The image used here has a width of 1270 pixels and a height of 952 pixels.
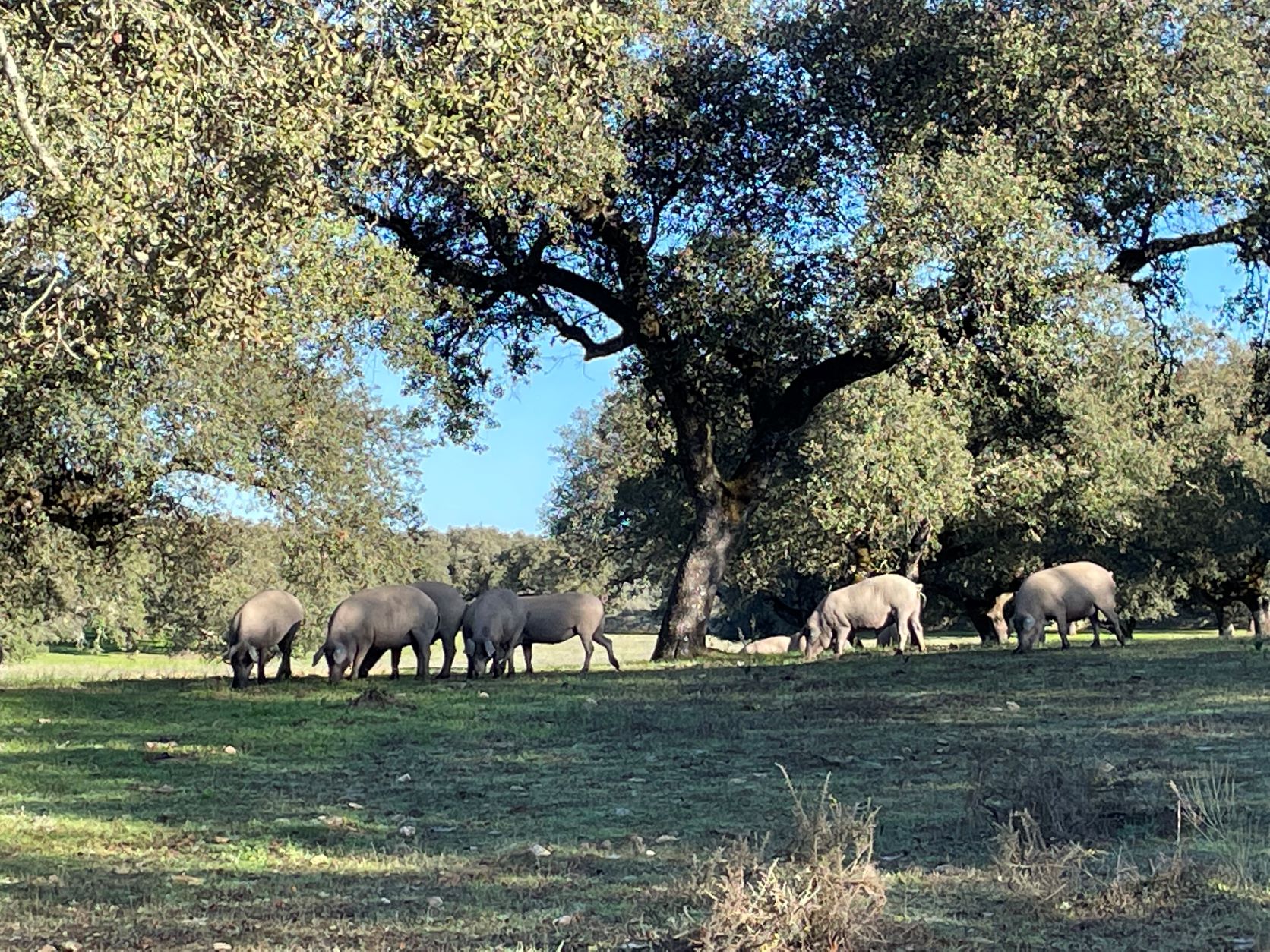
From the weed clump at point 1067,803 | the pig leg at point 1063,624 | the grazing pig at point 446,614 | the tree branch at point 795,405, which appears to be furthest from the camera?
the pig leg at point 1063,624

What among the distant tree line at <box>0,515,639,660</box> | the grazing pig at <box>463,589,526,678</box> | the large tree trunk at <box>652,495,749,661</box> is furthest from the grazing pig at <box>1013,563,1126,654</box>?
the distant tree line at <box>0,515,639,660</box>

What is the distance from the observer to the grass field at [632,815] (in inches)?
242

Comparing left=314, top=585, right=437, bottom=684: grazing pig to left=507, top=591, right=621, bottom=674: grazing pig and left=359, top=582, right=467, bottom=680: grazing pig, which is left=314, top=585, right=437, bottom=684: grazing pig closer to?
left=359, top=582, right=467, bottom=680: grazing pig

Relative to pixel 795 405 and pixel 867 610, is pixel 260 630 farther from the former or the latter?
pixel 867 610

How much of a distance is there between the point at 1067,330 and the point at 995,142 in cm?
324

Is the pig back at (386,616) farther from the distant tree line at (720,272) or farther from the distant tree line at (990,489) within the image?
the distant tree line at (990,489)

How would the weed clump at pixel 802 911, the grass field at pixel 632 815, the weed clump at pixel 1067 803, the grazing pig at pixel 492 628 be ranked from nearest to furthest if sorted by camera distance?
the weed clump at pixel 802 911, the grass field at pixel 632 815, the weed clump at pixel 1067 803, the grazing pig at pixel 492 628

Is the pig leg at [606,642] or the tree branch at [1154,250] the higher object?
the tree branch at [1154,250]

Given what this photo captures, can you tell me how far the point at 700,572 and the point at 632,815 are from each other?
16968mm

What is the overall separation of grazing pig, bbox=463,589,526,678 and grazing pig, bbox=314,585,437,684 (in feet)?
3.08

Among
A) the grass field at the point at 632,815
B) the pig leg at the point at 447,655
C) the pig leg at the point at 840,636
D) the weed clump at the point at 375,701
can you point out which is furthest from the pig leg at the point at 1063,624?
the weed clump at the point at 375,701

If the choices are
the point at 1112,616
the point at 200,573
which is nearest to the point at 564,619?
the point at 200,573

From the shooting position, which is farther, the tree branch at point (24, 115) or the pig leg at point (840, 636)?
the pig leg at point (840, 636)

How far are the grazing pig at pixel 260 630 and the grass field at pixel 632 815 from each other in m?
3.53
